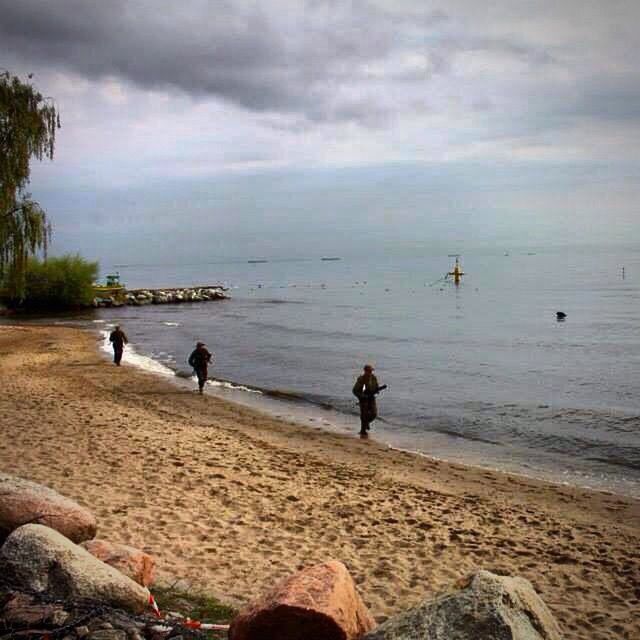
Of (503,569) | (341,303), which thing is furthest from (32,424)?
(341,303)

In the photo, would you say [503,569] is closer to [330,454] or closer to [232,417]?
[330,454]

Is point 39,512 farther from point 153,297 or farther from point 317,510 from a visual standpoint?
point 153,297

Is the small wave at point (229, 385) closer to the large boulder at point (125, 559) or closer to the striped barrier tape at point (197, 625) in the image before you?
the large boulder at point (125, 559)

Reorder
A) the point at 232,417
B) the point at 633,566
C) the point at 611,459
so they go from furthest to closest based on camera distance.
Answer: the point at 232,417 → the point at 611,459 → the point at 633,566

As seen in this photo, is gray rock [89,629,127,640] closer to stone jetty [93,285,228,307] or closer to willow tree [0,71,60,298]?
willow tree [0,71,60,298]

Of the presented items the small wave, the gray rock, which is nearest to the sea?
the small wave

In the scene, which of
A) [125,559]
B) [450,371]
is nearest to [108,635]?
[125,559]

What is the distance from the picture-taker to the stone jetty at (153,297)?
217ft

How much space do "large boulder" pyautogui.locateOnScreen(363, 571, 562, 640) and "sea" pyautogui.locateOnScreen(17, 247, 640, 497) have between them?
10.6 meters

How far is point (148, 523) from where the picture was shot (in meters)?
8.79

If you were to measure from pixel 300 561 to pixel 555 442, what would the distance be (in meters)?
11.4

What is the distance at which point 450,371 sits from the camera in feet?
96.1

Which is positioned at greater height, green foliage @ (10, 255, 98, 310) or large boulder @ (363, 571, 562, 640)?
green foliage @ (10, 255, 98, 310)

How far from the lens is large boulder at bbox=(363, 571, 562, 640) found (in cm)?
374
